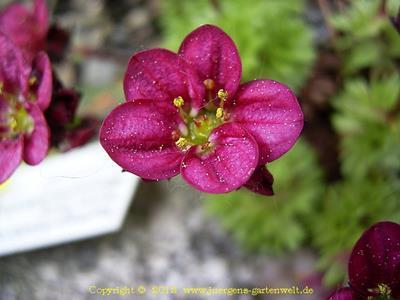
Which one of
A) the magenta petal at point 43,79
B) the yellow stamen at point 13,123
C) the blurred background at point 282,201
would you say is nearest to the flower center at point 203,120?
the magenta petal at point 43,79

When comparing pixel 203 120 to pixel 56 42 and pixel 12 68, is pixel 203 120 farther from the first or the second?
pixel 56 42

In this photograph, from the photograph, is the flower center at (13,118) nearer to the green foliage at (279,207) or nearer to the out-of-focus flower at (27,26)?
the out-of-focus flower at (27,26)

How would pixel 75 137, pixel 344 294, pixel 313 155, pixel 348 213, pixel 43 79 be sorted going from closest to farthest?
1. pixel 344 294
2. pixel 43 79
3. pixel 75 137
4. pixel 348 213
5. pixel 313 155

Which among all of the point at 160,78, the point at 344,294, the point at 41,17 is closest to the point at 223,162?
the point at 160,78

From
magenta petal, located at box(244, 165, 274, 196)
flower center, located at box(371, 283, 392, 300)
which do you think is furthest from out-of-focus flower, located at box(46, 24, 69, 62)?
flower center, located at box(371, 283, 392, 300)

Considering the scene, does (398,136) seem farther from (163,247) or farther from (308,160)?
Answer: (163,247)
